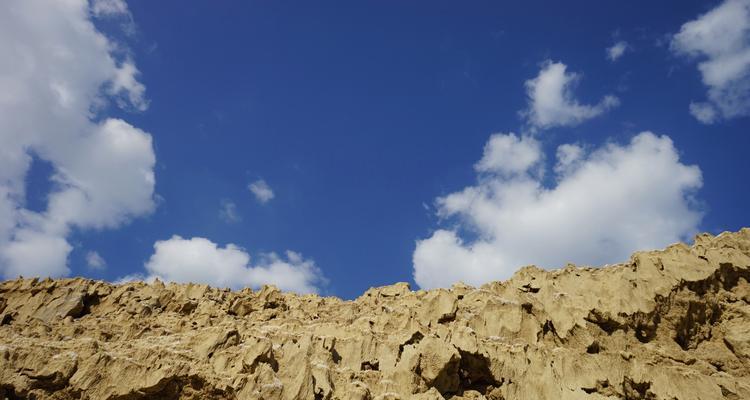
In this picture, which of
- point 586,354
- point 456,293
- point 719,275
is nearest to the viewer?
point 586,354

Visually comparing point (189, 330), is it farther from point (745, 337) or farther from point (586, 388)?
point (745, 337)

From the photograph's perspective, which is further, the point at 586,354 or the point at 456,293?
the point at 456,293

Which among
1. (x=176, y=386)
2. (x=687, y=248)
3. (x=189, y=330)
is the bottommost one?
(x=176, y=386)

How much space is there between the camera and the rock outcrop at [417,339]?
27.3m

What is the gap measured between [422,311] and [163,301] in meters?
23.2

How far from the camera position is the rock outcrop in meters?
27.3

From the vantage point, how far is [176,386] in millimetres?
27000

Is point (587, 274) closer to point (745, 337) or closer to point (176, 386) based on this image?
point (745, 337)

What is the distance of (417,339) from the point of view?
34688mm

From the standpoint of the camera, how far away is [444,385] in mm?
30609

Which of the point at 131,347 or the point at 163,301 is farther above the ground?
the point at 163,301

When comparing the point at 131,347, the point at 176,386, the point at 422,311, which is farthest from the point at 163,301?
the point at 422,311

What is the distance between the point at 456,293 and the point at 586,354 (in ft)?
39.4

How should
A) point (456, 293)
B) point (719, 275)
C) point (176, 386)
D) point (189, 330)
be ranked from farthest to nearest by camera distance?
point (456, 293)
point (719, 275)
point (189, 330)
point (176, 386)
